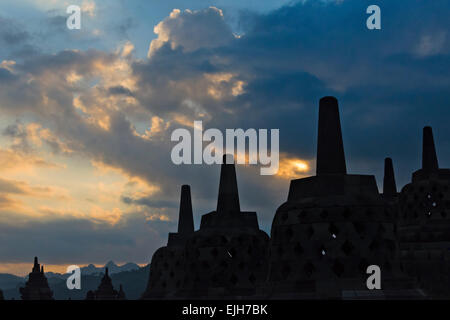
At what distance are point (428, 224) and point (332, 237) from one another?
14.6m

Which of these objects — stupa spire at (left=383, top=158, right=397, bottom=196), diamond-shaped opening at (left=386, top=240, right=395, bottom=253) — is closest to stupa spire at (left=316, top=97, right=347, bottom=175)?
diamond-shaped opening at (left=386, top=240, right=395, bottom=253)

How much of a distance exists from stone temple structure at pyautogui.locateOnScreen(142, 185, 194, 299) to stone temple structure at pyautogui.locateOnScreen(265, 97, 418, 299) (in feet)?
61.6

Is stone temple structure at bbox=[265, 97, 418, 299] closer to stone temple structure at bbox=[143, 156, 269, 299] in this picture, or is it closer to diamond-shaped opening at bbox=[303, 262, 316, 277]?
diamond-shaped opening at bbox=[303, 262, 316, 277]

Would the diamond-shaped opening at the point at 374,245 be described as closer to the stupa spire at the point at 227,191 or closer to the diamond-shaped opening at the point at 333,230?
the diamond-shaped opening at the point at 333,230

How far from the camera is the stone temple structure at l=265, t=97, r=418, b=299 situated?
1983 centimetres

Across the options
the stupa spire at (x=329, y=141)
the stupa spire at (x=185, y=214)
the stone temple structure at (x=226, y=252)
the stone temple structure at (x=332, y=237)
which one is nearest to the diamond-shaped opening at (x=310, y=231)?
the stone temple structure at (x=332, y=237)

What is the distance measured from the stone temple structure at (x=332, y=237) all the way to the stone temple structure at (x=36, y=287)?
106 feet

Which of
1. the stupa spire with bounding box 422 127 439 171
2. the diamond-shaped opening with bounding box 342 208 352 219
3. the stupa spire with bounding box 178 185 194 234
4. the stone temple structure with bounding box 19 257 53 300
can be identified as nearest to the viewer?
the diamond-shaped opening with bounding box 342 208 352 219

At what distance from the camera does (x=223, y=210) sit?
33469 mm

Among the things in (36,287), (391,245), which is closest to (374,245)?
(391,245)
